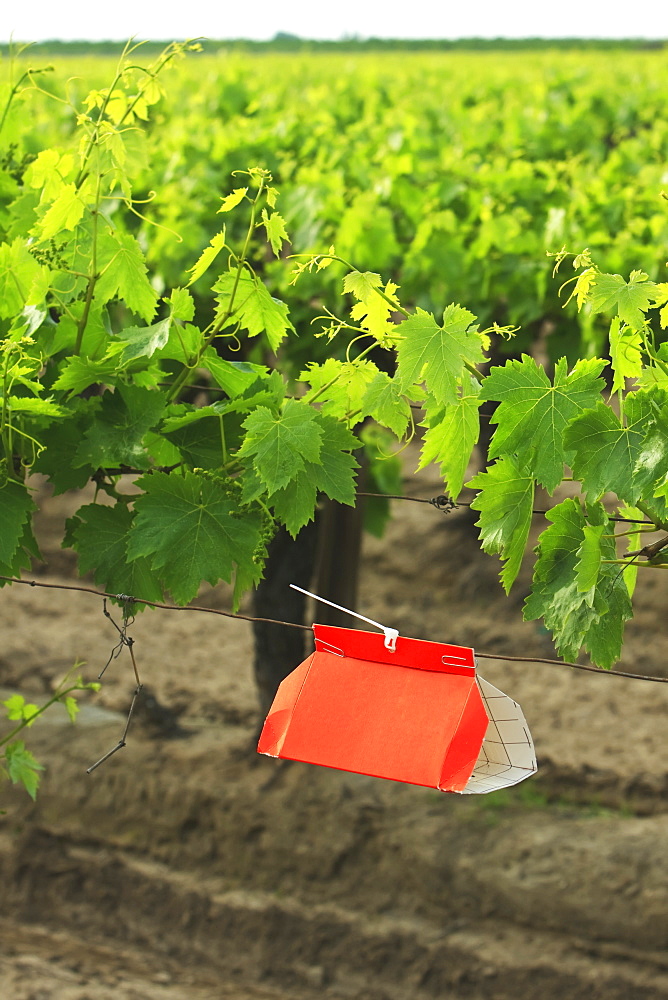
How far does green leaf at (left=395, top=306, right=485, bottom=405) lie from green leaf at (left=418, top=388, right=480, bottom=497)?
0.09 metres

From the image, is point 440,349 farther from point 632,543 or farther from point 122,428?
Answer: point 122,428

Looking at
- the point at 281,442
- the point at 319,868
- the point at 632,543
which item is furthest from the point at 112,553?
the point at 319,868

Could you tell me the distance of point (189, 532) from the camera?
184cm

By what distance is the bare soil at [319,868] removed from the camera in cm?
388

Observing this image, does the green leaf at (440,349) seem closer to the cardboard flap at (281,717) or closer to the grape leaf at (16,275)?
the cardboard flap at (281,717)

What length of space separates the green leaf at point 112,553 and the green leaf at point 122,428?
0.29ft

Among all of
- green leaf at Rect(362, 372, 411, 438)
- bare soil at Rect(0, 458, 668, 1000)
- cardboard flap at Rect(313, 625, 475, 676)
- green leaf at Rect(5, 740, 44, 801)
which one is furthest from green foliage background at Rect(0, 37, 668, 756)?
bare soil at Rect(0, 458, 668, 1000)

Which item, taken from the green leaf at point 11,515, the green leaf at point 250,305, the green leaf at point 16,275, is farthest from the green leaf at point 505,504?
Result: the green leaf at point 16,275

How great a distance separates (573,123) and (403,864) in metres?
5.72

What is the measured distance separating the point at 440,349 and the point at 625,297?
0.97 feet

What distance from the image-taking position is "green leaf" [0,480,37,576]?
192 cm

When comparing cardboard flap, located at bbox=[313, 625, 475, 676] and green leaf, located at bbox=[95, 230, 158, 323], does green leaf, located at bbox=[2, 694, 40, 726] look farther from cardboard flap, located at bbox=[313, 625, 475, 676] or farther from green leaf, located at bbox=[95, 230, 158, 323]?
cardboard flap, located at bbox=[313, 625, 475, 676]

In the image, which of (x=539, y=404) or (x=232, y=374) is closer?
(x=539, y=404)

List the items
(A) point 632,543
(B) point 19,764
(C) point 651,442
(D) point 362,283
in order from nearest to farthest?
(C) point 651,442, (D) point 362,283, (A) point 632,543, (B) point 19,764
